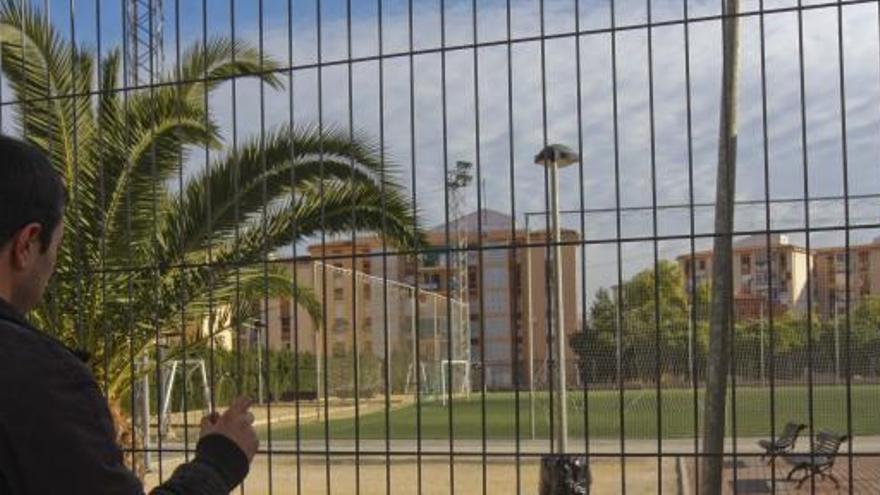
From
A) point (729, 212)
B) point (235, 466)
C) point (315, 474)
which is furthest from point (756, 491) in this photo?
point (235, 466)

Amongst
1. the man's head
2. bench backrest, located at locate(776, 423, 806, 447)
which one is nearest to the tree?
bench backrest, located at locate(776, 423, 806, 447)

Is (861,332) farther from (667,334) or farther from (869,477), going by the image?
(869,477)

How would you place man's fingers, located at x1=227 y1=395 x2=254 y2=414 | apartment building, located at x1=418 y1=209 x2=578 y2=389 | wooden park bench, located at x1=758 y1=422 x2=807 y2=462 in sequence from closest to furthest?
man's fingers, located at x1=227 y1=395 x2=254 y2=414 < wooden park bench, located at x1=758 y1=422 x2=807 y2=462 < apartment building, located at x1=418 y1=209 x2=578 y2=389

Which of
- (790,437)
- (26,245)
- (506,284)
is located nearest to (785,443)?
(790,437)

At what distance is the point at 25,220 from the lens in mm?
1412

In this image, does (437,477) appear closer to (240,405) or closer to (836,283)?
(836,283)

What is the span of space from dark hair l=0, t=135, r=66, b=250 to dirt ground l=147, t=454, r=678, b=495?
11235 millimetres

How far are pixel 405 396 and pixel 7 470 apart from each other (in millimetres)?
40517

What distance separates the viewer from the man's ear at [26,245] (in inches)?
55.6

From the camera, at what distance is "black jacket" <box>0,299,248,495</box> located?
4.22 feet

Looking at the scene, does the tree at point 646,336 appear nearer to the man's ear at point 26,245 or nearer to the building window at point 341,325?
the building window at point 341,325

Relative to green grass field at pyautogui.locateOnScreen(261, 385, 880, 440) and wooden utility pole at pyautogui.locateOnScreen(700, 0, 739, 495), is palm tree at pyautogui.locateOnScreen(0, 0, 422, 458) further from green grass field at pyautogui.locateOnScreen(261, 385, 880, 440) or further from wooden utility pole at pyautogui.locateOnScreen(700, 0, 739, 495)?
green grass field at pyautogui.locateOnScreen(261, 385, 880, 440)

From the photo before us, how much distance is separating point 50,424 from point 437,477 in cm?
1531

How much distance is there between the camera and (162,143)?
29.4 feet
